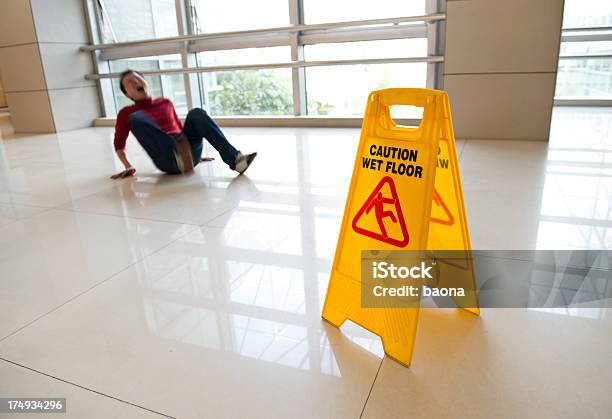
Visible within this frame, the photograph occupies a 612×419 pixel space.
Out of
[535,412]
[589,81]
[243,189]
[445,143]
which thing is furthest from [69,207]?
[589,81]

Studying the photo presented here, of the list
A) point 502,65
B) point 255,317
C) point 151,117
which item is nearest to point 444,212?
point 255,317

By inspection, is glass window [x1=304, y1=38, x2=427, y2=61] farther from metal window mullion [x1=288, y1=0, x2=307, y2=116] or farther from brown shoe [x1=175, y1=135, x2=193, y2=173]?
brown shoe [x1=175, y1=135, x2=193, y2=173]

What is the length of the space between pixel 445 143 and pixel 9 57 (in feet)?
20.6

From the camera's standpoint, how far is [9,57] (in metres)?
5.53

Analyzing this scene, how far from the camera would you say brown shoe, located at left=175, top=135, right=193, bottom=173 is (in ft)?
9.52

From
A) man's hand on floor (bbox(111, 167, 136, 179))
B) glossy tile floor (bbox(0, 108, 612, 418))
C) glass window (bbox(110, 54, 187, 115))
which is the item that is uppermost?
glass window (bbox(110, 54, 187, 115))

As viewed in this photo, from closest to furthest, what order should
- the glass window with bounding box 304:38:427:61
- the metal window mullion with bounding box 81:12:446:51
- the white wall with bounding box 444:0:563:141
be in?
the white wall with bounding box 444:0:563:141
the metal window mullion with bounding box 81:12:446:51
the glass window with bounding box 304:38:427:61

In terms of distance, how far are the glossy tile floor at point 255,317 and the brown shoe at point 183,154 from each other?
0.92 ft

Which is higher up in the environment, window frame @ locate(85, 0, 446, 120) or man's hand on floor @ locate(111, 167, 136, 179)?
window frame @ locate(85, 0, 446, 120)

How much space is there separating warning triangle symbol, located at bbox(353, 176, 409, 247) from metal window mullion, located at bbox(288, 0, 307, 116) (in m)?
3.90

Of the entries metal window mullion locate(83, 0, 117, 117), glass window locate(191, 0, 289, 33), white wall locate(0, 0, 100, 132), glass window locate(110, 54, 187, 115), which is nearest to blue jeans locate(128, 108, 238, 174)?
glass window locate(191, 0, 289, 33)

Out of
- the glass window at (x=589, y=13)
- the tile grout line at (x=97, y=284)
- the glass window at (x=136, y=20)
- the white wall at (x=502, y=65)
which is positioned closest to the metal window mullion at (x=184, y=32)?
the glass window at (x=136, y=20)

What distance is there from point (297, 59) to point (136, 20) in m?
2.48

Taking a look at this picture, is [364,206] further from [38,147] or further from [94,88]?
[94,88]
